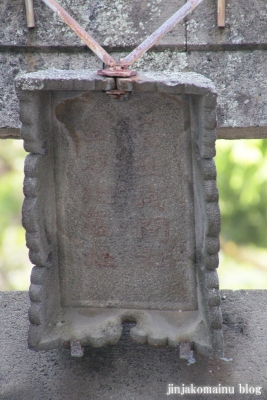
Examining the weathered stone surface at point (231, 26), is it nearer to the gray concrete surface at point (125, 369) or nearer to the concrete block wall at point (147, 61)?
the concrete block wall at point (147, 61)

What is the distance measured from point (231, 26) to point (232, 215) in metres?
2.54

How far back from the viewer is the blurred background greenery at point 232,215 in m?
3.49

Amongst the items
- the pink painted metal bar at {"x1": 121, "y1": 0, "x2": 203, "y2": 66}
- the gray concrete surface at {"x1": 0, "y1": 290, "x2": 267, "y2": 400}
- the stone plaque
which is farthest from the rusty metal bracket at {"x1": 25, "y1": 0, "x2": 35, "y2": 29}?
the gray concrete surface at {"x1": 0, "y1": 290, "x2": 267, "y2": 400}

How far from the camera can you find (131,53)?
149cm

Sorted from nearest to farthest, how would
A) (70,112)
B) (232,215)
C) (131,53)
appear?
(131,53), (70,112), (232,215)

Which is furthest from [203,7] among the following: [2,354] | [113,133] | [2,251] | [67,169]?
[2,251]

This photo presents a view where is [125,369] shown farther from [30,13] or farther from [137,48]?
[30,13]

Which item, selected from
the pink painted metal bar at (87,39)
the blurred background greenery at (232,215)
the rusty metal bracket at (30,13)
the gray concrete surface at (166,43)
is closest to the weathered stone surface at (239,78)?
the gray concrete surface at (166,43)

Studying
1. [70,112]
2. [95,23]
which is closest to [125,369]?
[70,112]

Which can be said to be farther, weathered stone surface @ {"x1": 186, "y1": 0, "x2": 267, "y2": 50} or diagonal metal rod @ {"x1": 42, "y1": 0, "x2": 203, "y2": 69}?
weathered stone surface @ {"x1": 186, "y1": 0, "x2": 267, "y2": 50}

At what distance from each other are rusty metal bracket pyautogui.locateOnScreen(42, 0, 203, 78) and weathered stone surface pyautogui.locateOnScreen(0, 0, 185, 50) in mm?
168

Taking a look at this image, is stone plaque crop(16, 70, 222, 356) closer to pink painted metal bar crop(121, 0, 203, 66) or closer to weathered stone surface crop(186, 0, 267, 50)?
pink painted metal bar crop(121, 0, 203, 66)

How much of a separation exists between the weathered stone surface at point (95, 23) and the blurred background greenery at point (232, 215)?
1.66 metres

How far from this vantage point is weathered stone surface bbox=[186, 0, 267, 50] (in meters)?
1.73
